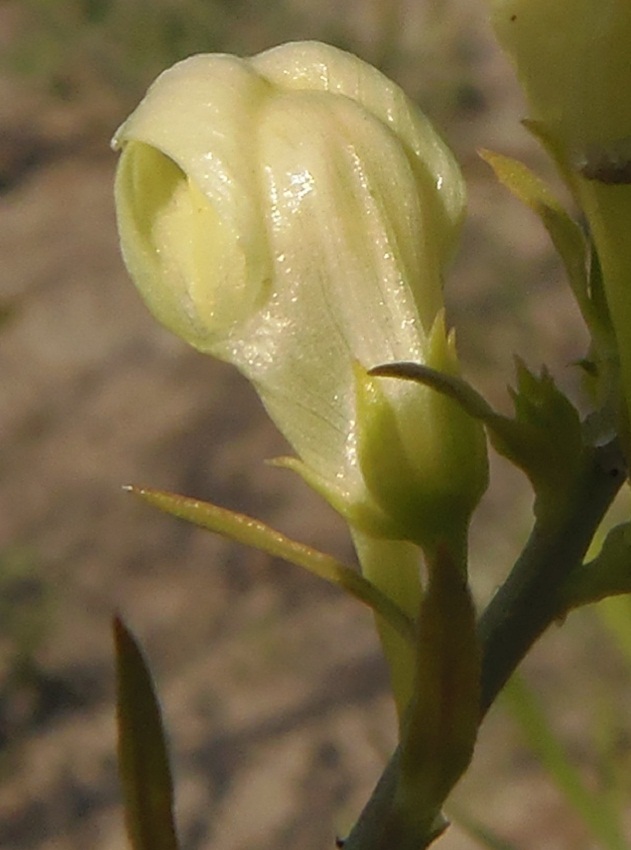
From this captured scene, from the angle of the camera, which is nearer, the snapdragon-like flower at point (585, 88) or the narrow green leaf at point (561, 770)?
the snapdragon-like flower at point (585, 88)

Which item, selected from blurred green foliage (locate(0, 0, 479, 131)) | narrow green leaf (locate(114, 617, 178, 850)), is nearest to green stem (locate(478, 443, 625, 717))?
narrow green leaf (locate(114, 617, 178, 850))

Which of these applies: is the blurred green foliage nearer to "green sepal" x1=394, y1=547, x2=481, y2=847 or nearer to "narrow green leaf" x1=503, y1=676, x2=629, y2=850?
"narrow green leaf" x1=503, y1=676, x2=629, y2=850

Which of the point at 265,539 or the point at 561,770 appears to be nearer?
the point at 265,539

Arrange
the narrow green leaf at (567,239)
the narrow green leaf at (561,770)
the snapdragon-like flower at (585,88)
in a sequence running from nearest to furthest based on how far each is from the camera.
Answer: the snapdragon-like flower at (585,88) < the narrow green leaf at (567,239) < the narrow green leaf at (561,770)

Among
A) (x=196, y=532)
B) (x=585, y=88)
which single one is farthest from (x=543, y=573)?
(x=196, y=532)

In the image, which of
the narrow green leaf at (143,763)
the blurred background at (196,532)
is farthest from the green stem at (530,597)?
the blurred background at (196,532)

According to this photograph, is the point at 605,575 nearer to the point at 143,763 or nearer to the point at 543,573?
the point at 543,573

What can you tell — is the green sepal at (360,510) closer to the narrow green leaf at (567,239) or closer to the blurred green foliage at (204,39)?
the narrow green leaf at (567,239)
